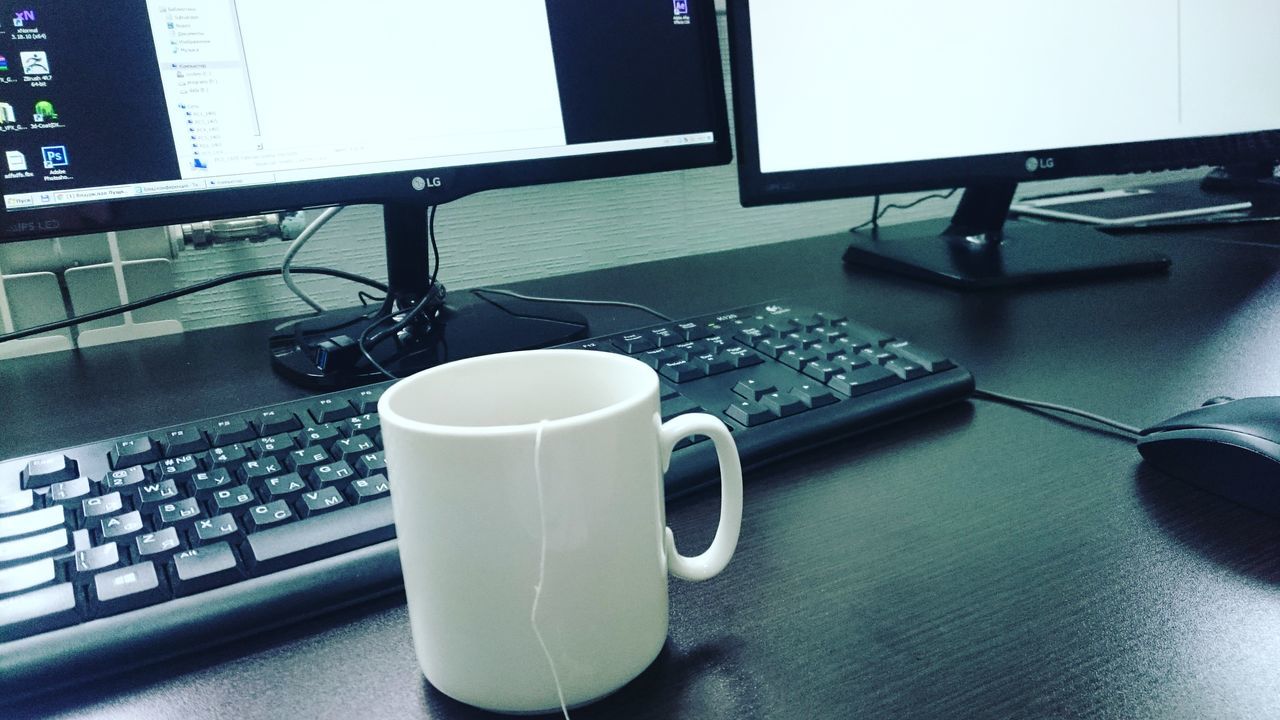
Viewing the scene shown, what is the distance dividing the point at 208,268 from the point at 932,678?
0.66 metres

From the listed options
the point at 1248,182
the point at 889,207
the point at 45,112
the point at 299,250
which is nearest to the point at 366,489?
the point at 45,112

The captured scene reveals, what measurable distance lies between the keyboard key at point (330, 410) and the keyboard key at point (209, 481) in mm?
58

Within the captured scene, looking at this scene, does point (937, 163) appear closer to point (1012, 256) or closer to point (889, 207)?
point (1012, 256)

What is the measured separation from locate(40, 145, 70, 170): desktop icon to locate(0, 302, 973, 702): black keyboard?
20 cm

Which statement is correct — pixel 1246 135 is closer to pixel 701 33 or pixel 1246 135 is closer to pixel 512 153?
pixel 701 33

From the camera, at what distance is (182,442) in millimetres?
391

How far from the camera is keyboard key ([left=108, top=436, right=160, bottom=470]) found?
1.25 ft

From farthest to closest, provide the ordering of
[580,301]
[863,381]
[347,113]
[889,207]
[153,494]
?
[889,207] < [580,301] < [347,113] < [863,381] < [153,494]

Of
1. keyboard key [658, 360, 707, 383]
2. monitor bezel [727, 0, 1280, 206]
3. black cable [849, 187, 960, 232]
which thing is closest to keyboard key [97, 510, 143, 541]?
keyboard key [658, 360, 707, 383]

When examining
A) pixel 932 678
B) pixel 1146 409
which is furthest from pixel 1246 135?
pixel 932 678

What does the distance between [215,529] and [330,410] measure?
107mm

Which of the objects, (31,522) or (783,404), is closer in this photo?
(31,522)

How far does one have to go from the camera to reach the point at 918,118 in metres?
0.73

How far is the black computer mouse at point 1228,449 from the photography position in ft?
1.13
